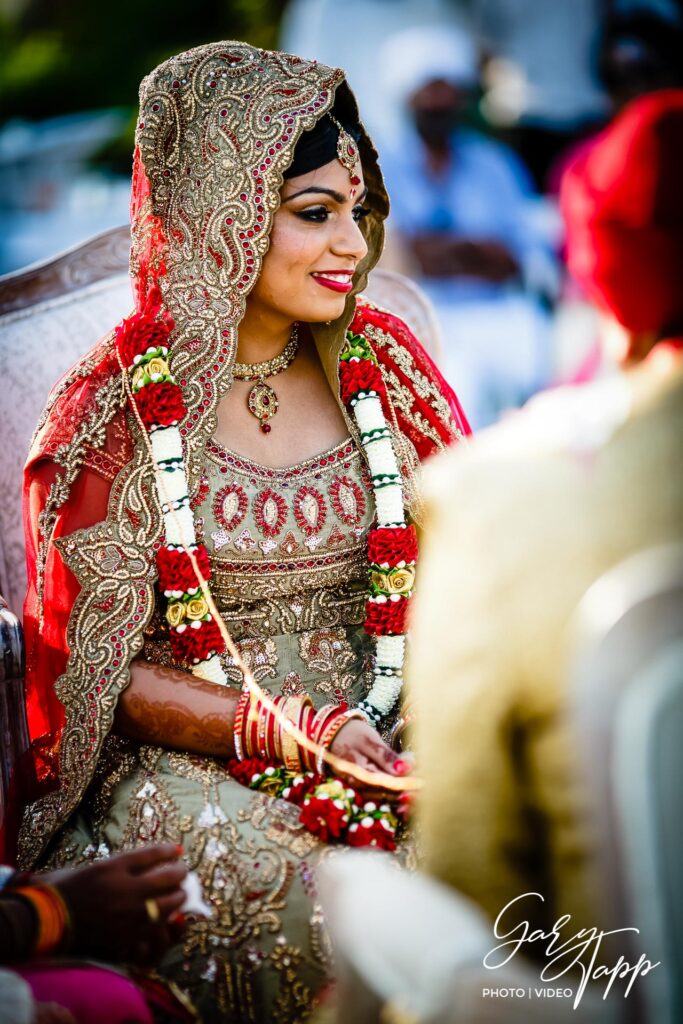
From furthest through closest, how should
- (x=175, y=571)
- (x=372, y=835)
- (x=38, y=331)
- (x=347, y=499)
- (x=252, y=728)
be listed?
(x=38, y=331) < (x=347, y=499) < (x=175, y=571) < (x=252, y=728) < (x=372, y=835)

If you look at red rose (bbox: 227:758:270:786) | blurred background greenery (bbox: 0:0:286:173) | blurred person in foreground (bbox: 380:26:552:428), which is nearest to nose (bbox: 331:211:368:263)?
red rose (bbox: 227:758:270:786)

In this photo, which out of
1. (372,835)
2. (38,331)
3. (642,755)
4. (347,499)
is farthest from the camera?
(38,331)

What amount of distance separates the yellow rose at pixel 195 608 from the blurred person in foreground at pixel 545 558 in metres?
0.99

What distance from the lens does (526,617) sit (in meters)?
1.36

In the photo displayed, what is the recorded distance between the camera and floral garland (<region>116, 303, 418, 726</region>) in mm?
2387

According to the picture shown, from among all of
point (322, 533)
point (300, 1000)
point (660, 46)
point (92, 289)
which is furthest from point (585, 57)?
point (300, 1000)

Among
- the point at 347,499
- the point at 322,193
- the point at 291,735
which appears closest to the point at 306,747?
the point at 291,735

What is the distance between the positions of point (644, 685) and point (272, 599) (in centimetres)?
132

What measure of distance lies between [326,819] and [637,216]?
3.77 ft

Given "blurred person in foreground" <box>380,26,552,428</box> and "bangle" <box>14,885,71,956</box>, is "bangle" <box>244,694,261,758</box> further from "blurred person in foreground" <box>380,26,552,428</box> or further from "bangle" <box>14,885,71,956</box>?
"blurred person in foreground" <box>380,26,552,428</box>

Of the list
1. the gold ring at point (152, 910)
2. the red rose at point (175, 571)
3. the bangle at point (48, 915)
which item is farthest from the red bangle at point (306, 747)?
the bangle at point (48, 915)

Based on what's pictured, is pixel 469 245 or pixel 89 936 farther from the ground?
pixel 469 245

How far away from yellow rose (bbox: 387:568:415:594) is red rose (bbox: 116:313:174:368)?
0.66 m

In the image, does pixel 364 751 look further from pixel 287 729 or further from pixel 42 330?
pixel 42 330
